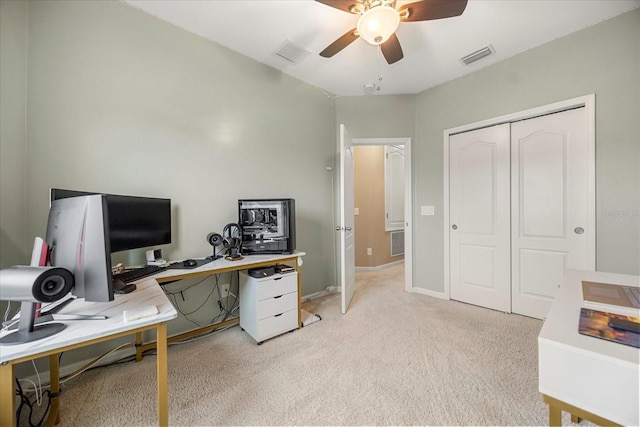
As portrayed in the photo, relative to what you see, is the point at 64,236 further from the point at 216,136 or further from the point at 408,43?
the point at 408,43

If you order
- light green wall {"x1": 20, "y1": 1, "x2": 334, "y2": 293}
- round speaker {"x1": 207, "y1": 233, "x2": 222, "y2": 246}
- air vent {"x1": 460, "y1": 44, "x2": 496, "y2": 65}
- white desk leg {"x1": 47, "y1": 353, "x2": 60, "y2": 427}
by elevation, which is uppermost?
air vent {"x1": 460, "y1": 44, "x2": 496, "y2": 65}

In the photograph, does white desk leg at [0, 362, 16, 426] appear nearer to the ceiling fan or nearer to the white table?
the white table

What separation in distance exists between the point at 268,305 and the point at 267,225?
2.40ft

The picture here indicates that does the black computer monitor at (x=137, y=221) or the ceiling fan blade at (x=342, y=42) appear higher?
the ceiling fan blade at (x=342, y=42)

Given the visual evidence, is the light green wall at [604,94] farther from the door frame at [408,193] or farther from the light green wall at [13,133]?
the light green wall at [13,133]

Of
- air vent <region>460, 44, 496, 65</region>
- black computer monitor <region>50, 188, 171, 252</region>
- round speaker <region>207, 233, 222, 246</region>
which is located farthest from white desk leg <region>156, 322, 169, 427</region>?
air vent <region>460, 44, 496, 65</region>

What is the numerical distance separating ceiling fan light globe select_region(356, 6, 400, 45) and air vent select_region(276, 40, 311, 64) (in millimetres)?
987

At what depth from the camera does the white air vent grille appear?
493 centimetres

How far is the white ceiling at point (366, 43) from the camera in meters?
1.92

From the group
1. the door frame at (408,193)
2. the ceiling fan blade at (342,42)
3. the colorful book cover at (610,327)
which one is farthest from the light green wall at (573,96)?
the colorful book cover at (610,327)

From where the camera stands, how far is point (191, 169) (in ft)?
7.34

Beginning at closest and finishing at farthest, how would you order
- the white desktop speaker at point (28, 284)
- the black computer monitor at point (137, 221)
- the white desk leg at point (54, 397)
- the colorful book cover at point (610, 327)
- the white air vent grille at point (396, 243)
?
1. the colorful book cover at point (610, 327)
2. the white desktop speaker at point (28, 284)
3. the white desk leg at point (54, 397)
4. the black computer monitor at point (137, 221)
5. the white air vent grille at point (396, 243)

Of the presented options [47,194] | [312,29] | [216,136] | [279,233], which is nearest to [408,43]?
[312,29]

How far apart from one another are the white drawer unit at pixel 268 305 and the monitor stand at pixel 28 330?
4.12 feet
